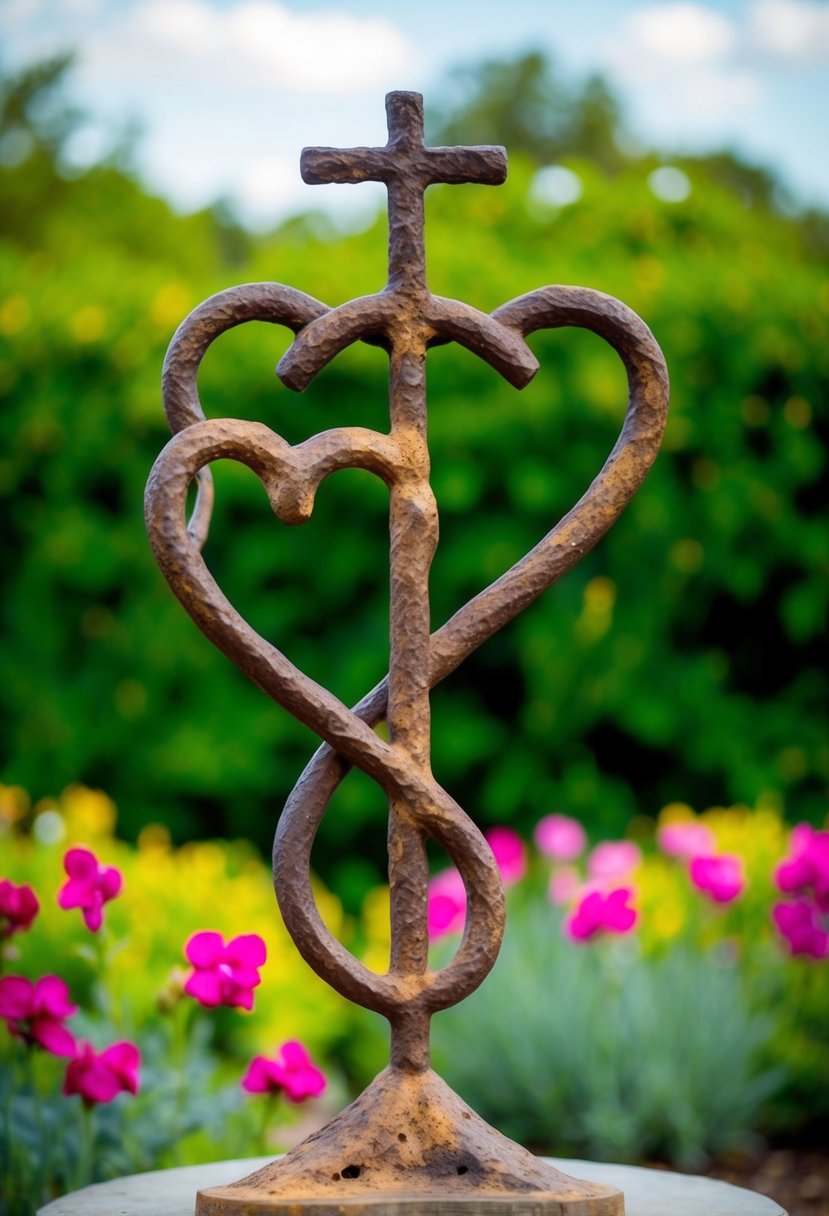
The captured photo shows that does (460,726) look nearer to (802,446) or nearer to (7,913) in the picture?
(802,446)

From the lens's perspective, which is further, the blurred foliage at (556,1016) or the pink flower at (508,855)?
the pink flower at (508,855)

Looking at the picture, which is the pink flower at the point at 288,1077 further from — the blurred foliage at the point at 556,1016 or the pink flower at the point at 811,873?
the pink flower at the point at 811,873

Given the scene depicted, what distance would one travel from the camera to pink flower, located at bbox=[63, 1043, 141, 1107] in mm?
2387

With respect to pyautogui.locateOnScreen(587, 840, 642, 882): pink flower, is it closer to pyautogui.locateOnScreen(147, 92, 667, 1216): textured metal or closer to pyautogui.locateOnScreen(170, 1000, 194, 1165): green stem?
pyautogui.locateOnScreen(170, 1000, 194, 1165): green stem

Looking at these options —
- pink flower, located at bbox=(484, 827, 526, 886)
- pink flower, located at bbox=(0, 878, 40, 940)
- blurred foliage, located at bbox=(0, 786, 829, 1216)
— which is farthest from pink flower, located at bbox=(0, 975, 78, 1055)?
pink flower, located at bbox=(484, 827, 526, 886)

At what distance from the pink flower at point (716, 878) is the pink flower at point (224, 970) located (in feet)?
6.23

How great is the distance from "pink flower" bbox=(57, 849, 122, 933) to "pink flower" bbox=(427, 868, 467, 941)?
0.98 metres

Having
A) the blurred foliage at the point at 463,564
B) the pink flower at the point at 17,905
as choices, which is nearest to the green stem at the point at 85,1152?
the pink flower at the point at 17,905

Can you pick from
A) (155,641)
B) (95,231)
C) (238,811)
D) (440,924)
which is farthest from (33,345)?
(95,231)

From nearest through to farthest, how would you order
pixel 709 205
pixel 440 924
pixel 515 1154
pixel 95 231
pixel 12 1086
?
pixel 515 1154 → pixel 12 1086 → pixel 440 924 → pixel 709 205 → pixel 95 231

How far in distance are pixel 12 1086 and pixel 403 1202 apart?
1.06 meters

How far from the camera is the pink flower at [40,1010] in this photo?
2.41 meters

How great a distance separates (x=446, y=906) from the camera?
3773mm

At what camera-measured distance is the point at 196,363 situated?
2025mm
